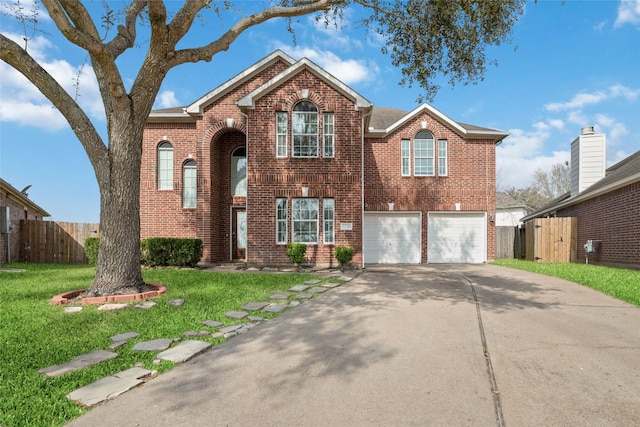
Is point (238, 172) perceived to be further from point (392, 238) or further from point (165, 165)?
point (392, 238)

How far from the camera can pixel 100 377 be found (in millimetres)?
3285

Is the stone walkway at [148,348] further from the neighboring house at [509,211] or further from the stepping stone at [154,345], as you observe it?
the neighboring house at [509,211]

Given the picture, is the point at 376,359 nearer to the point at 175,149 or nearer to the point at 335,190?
the point at 335,190

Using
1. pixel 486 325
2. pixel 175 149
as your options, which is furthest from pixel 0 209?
pixel 486 325

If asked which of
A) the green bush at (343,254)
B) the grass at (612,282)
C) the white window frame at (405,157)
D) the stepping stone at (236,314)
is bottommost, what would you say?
the grass at (612,282)

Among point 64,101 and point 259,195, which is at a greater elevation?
point 64,101

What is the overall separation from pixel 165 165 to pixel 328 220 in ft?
24.8

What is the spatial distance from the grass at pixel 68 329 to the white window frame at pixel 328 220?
328 cm

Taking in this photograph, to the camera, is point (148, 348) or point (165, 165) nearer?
point (148, 348)

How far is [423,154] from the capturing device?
49.1ft

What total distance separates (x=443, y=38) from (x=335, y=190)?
5450 mm

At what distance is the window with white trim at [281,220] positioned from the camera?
1209 centimetres

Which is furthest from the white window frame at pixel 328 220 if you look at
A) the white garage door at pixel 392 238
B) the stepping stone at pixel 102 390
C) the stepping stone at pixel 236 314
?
the stepping stone at pixel 102 390

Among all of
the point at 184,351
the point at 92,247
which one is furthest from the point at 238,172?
the point at 184,351
